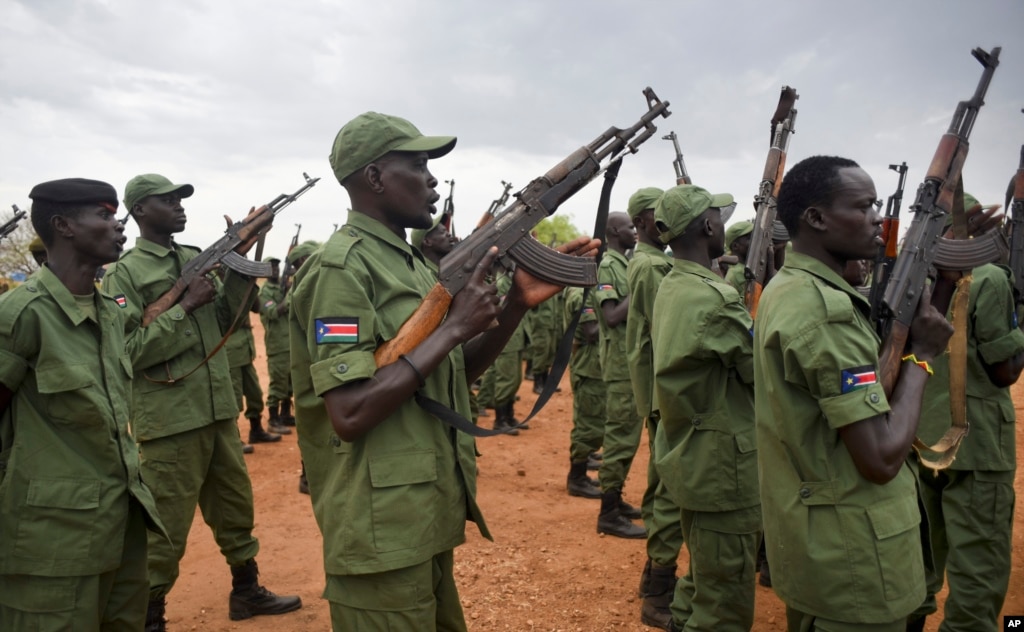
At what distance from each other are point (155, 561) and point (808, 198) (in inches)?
161

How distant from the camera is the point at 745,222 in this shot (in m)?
7.35

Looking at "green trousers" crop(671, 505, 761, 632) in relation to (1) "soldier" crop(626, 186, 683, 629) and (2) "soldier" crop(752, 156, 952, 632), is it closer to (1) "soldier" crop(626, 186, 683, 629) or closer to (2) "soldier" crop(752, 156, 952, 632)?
(1) "soldier" crop(626, 186, 683, 629)

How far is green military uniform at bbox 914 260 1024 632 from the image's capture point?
4.06m

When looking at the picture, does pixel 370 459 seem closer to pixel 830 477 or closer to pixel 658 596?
pixel 830 477

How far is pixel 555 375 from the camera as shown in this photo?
3328 millimetres

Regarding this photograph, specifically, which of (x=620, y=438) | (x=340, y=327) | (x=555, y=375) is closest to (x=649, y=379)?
(x=620, y=438)

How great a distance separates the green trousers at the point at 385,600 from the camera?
8.19 ft

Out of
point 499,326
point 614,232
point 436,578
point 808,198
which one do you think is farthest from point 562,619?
point 614,232

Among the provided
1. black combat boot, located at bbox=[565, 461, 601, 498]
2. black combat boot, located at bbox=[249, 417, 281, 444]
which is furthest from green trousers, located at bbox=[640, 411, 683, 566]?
black combat boot, located at bbox=[249, 417, 281, 444]

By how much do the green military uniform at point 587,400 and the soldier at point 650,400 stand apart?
1822 mm

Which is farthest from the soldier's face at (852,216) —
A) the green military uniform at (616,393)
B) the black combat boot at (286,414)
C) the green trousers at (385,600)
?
the black combat boot at (286,414)

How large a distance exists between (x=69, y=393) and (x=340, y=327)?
1417 mm

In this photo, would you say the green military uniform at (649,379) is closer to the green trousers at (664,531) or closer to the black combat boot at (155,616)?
the green trousers at (664,531)

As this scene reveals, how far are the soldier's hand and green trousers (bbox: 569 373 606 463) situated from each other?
13.8 ft
